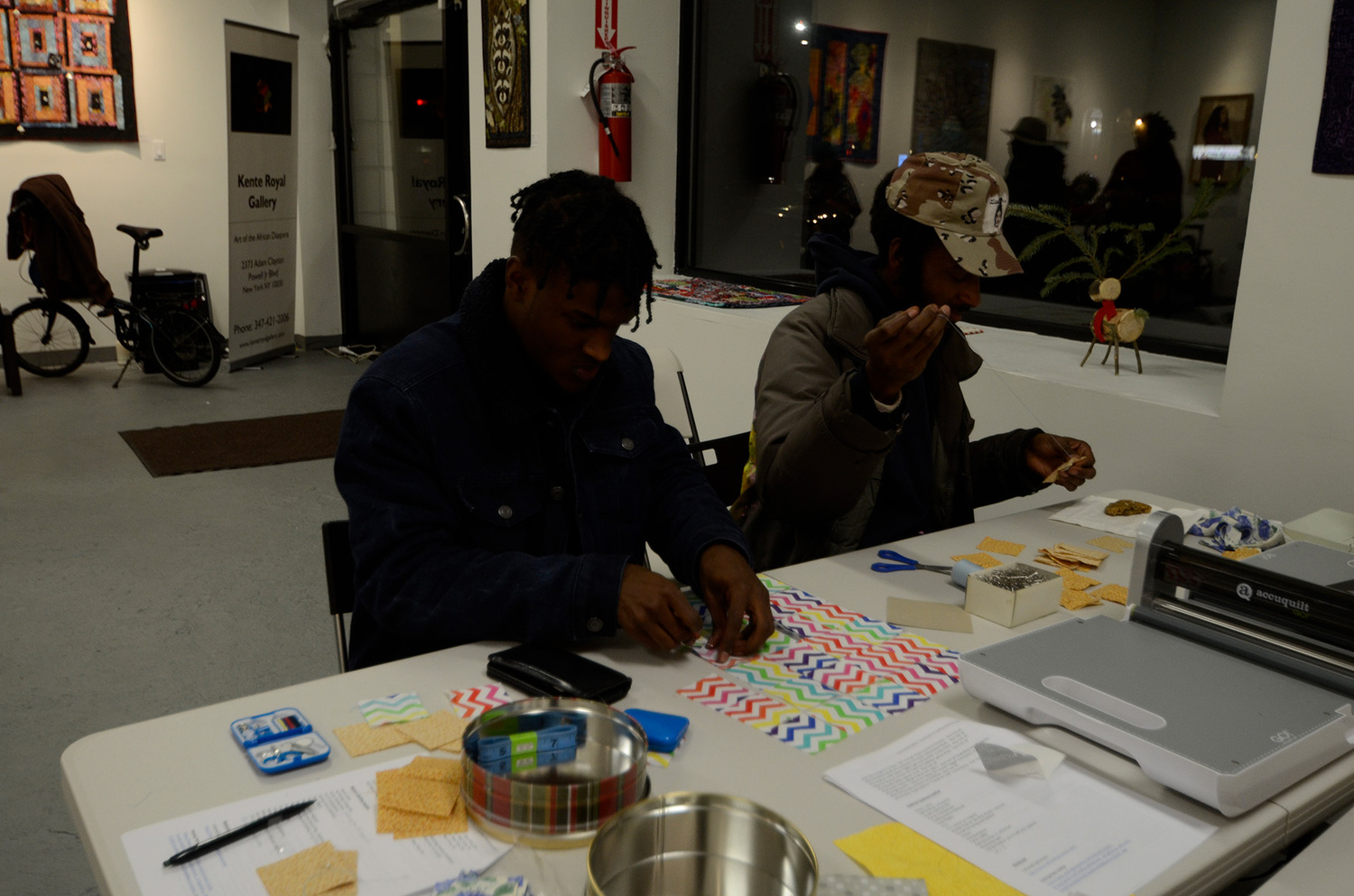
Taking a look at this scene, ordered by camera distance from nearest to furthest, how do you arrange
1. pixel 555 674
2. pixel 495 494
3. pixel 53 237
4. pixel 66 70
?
1. pixel 555 674
2. pixel 495 494
3. pixel 53 237
4. pixel 66 70

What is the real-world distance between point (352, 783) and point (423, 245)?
5384 mm

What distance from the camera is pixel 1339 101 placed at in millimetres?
1932

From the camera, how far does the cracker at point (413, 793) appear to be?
90 cm

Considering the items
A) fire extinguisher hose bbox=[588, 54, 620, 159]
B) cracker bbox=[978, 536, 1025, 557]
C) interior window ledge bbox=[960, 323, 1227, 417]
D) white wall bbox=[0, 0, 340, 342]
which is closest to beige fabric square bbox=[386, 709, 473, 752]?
cracker bbox=[978, 536, 1025, 557]

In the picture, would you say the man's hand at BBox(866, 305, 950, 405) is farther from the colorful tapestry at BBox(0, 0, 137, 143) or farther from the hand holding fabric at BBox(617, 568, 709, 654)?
the colorful tapestry at BBox(0, 0, 137, 143)

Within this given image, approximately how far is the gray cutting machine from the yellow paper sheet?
0.24 metres

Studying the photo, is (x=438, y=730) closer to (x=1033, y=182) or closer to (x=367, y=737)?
(x=367, y=737)

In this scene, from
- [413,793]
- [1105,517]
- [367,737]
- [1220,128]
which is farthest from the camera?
[1220,128]

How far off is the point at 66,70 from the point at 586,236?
6.34 m

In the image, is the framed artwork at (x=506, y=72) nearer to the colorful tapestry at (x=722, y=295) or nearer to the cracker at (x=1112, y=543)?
the colorful tapestry at (x=722, y=295)

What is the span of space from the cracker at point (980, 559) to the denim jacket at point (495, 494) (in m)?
0.41

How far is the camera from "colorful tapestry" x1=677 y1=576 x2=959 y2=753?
1102mm

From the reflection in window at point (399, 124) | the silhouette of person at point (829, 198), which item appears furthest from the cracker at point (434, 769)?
the reflection in window at point (399, 124)

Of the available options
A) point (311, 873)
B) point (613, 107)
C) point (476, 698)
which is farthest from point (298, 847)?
point (613, 107)
